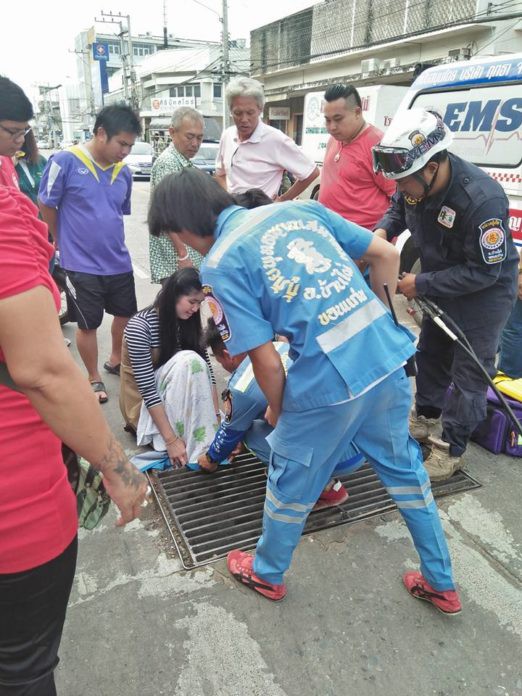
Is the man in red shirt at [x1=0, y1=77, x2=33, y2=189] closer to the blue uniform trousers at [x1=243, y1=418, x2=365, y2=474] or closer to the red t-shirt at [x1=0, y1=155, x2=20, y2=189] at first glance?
the red t-shirt at [x1=0, y1=155, x2=20, y2=189]

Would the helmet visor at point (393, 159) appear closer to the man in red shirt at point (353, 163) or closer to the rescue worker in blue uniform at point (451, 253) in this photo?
the rescue worker in blue uniform at point (451, 253)

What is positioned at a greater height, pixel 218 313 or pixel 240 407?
pixel 218 313

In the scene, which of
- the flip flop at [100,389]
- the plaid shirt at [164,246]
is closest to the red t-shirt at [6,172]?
the plaid shirt at [164,246]

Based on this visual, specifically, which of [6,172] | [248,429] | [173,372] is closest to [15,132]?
[6,172]

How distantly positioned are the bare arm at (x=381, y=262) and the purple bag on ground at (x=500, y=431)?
4.77 ft

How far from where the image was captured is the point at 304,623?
1901 millimetres

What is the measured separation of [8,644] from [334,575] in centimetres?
137

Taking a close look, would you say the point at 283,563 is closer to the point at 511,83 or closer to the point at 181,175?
the point at 181,175

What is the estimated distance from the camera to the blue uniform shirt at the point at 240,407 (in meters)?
2.52

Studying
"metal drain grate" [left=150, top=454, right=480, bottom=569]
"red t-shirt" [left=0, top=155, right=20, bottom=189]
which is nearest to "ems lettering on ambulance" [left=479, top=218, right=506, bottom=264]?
"metal drain grate" [left=150, top=454, right=480, bottom=569]

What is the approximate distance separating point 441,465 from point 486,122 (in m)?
3.02

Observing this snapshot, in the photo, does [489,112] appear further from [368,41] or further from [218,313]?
[368,41]

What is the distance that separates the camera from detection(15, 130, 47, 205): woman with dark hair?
4098 mm

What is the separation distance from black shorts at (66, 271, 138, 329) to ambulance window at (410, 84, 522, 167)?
307 cm
